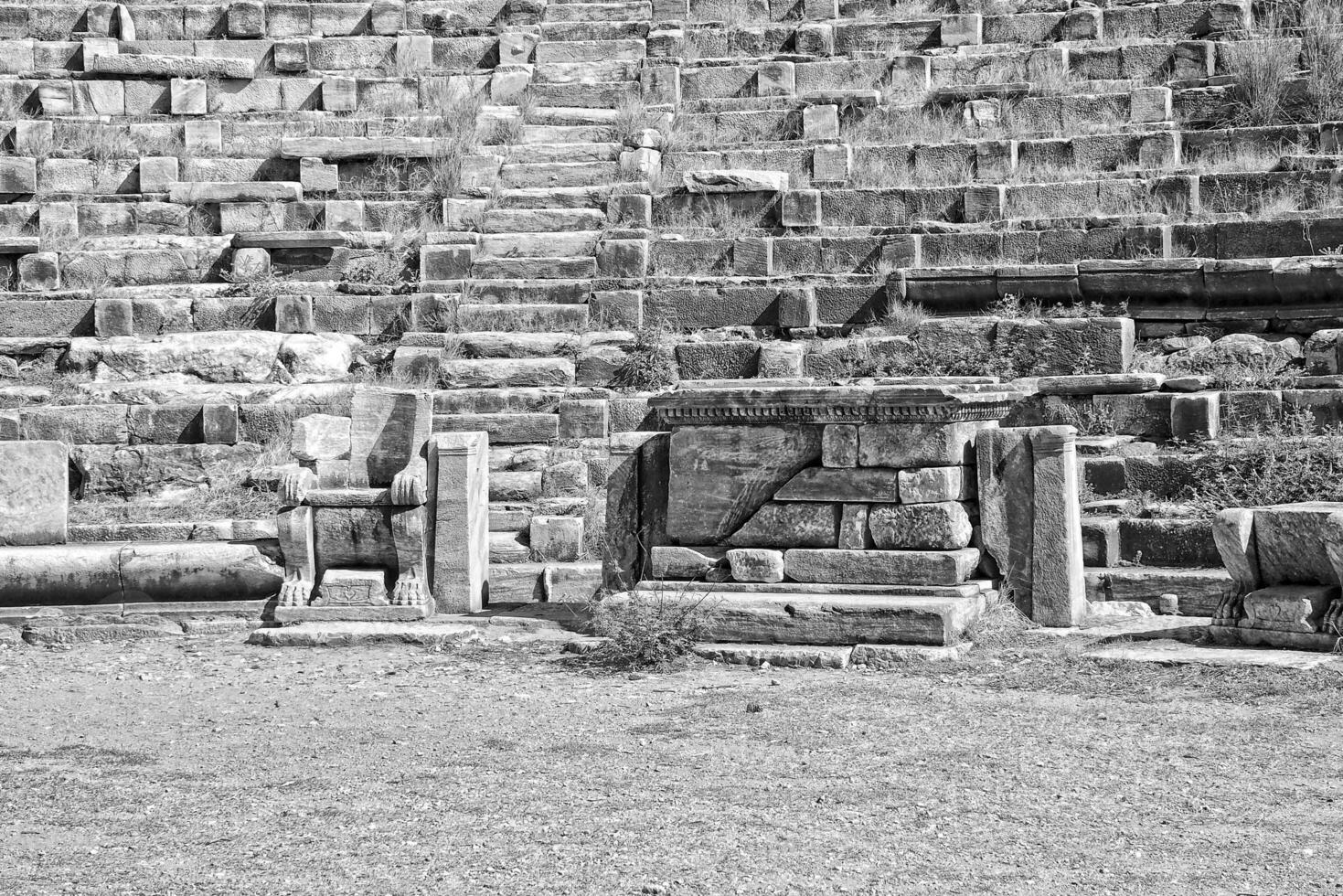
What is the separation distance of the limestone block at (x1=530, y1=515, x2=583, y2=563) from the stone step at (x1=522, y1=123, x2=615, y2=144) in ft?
21.5

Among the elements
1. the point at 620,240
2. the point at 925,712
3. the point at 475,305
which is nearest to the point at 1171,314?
the point at 620,240

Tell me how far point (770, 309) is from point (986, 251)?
1.86 meters

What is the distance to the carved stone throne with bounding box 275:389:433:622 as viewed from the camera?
8.80 meters

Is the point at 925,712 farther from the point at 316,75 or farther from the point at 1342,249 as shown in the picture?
the point at 316,75

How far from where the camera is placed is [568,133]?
51.2 ft

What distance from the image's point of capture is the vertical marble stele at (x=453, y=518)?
8.88m

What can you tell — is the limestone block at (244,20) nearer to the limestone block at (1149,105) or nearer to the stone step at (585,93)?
the stone step at (585,93)

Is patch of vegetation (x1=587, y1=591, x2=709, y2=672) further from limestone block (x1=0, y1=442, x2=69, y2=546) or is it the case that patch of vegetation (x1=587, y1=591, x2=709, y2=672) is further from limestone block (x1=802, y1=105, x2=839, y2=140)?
limestone block (x1=802, y1=105, x2=839, y2=140)

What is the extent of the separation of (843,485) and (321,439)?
3.40 metres

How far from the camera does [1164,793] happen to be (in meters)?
5.16

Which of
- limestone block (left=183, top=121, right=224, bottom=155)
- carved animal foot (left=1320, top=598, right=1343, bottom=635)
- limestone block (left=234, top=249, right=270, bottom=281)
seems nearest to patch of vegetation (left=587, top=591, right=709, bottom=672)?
carved animal foot (left=1320, top=598, right=1343, bottom=635)

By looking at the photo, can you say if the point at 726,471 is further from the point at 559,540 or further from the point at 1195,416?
the point at 1195,416

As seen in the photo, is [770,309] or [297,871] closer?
[297,871]

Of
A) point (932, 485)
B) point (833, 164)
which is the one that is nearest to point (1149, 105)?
point (833, 164)
